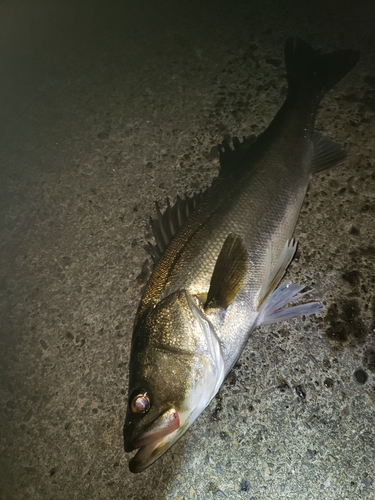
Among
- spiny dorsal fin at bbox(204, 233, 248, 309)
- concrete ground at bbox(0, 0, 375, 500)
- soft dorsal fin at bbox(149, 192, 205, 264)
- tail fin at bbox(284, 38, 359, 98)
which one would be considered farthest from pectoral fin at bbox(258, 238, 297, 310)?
tail fin at bbox(284, 38, 359, 98)

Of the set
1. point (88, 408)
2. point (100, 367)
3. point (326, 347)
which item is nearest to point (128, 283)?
point (100, 367)

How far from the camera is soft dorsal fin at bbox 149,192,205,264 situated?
1.95 m

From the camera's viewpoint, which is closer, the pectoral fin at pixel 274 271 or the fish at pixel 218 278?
the fish at pixel 218 278

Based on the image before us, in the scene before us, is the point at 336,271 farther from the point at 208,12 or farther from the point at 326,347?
the point at 208,12

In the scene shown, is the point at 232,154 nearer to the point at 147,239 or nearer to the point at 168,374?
the point at 147,239

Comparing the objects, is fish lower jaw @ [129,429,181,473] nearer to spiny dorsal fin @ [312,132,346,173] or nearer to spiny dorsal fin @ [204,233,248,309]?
spiny dorsal fin @ [204,233,248,309]

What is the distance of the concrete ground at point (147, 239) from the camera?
1.83 m

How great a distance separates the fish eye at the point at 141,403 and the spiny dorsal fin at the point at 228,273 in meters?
0.46

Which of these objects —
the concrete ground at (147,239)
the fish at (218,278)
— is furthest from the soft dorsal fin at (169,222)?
the concrete ground at (147,239)

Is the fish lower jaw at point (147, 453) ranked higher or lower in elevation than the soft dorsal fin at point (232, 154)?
lower

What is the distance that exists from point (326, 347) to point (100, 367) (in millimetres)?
1236

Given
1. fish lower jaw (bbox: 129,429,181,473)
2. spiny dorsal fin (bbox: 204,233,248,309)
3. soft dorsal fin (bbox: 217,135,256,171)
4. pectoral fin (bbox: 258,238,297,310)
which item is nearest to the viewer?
fish lower jaw (bbox: 129,429,181,473)

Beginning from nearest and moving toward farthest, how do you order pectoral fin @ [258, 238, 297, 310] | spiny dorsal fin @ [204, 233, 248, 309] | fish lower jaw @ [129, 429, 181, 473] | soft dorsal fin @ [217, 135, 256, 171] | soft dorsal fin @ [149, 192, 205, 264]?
fish lower jaw @ [129, 429, 181, 473] < spiny dorsal fin @ [204, 233, 248, 309] < pectoral fin @ [258, 238, 297, 310] < soft dorsal fin @ [149, 192, 205, 264] < soft dorsal fin @ [217, 135, 256, 171]

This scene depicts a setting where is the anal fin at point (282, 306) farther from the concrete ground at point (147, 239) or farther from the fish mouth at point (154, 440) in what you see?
the fish mouth at point (154, 440)
